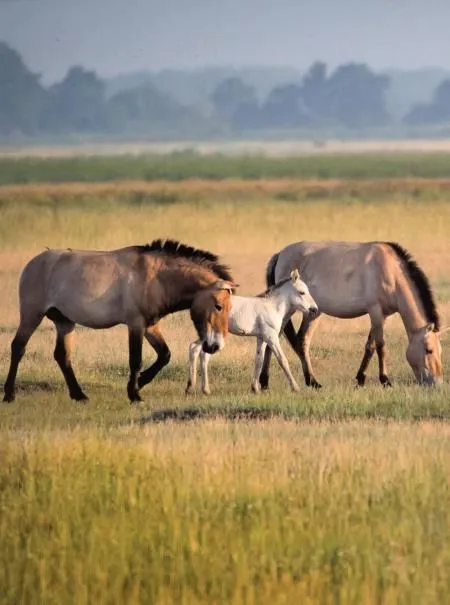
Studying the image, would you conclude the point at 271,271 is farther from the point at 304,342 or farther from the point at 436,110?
the point at 436,110

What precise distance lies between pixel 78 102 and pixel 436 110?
144 ft

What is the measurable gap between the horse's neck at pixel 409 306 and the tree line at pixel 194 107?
361ft

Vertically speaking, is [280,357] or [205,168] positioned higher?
[205,168]

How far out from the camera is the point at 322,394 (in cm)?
1364

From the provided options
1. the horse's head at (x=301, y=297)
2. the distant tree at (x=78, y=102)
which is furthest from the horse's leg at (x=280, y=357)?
the distant tree at (x=78, y=102)

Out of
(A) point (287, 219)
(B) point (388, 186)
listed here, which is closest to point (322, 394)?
(A) point (287, 219)

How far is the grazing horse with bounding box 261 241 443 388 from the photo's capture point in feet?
48.2

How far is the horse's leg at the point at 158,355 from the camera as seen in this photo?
1443 cm

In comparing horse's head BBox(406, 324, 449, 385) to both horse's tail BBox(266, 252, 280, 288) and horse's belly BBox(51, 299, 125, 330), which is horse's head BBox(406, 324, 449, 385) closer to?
horse's tail BBox(266, 252, 280, 288)

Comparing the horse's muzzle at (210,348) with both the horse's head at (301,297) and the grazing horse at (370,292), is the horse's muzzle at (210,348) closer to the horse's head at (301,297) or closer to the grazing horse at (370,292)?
the horse's head at (301,297)

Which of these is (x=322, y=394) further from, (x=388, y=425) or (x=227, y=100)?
(x=227, y=100)

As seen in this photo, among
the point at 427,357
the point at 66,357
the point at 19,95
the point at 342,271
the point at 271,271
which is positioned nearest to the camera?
the point at 427,357

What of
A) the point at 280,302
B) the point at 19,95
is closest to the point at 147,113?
the point at 19,95

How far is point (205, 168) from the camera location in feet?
267
